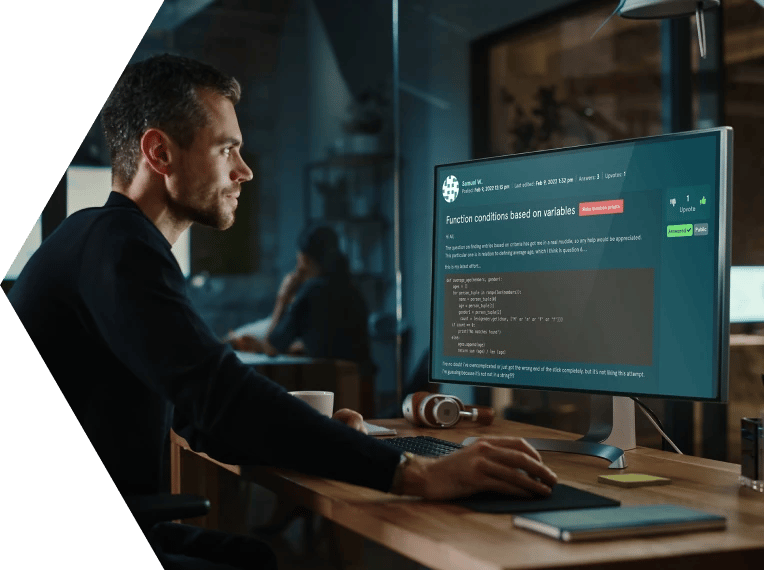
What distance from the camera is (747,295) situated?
3.24 m

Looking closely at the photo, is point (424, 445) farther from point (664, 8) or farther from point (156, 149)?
point (664, 8)

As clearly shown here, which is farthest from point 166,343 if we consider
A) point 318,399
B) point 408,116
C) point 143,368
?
point 408,116

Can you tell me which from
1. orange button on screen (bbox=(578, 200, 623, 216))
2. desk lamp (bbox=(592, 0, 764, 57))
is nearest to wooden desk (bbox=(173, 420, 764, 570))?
orange button on screen (bbox=(578, 200, 623, 216))

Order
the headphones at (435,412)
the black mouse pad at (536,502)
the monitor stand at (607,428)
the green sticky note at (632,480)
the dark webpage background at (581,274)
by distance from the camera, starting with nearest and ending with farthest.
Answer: the black mouse pad at (536,502) → the green sticky note at (632,480) → the dark webpage background at (581,274) → the monitor stand at (607,428) → the headphones at (435,412)

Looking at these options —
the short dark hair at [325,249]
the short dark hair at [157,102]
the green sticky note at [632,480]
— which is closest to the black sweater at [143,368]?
the short dark hair at [157,102]

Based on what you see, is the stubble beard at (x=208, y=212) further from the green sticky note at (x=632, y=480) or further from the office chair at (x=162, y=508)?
the green sticky note at (x=632, y=480)

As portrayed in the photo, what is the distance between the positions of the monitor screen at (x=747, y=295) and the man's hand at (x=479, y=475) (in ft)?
7.58

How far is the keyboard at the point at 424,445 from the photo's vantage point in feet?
4.66

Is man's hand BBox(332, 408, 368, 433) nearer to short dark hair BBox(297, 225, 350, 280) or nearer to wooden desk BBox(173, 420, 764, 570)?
wooden desk BBox(173, 420, 764, 570)

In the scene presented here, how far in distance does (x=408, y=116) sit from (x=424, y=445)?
314 cm

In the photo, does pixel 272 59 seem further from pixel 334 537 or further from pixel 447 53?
pixel 334 537

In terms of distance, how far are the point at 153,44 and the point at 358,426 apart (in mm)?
2973

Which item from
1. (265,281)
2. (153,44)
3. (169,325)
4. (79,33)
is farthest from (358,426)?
(153,44)

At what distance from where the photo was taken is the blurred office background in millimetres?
3781
